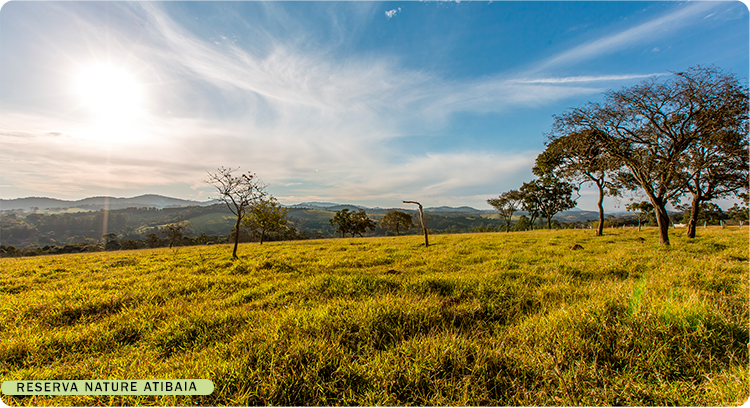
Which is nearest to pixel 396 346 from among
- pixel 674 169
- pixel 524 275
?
pixel 524 275

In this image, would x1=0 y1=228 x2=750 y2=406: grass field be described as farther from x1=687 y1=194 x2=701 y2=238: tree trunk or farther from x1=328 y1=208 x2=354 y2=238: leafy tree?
x1=328 y1=208 x2=354 y2=238: leafy tree

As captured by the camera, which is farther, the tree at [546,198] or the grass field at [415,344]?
the tree at [546,198]

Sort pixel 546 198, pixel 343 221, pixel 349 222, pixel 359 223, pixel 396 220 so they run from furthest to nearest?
pixel 396 220, pixel 359 223, pixel 349 222, pixel 343 221, pixel 546 198

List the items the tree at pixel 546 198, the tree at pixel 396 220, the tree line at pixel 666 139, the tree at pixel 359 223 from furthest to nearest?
1. the tree at pixel 396 220
2. the tree at pixel 359 223
3. the tree at pixel 546 198
4. the tree line at pixel 666 139

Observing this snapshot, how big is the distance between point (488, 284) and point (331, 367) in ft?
15.0

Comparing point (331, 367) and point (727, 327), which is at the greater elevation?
point (727, 327)

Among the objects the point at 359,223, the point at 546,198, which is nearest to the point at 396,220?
the point at 359,223

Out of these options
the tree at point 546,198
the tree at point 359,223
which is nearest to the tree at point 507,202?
the tree at point 546,198

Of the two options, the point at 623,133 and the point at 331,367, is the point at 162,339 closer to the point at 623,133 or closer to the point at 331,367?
the point at 331,367

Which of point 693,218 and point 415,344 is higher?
point 693,218

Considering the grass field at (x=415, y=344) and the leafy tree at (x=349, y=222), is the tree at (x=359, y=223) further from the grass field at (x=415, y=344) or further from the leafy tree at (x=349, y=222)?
the grass field at (x=415, y=344)

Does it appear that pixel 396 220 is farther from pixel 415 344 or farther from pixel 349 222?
pixel 415 344

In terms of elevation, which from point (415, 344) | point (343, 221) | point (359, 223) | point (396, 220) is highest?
point (396, 220)

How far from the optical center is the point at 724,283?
5797 millimetres
